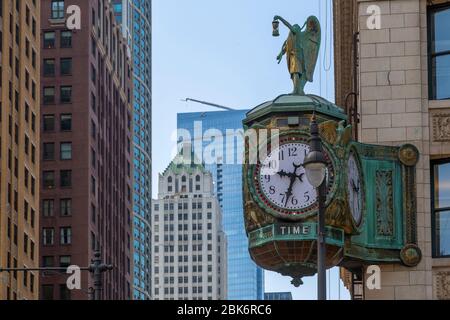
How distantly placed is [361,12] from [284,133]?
3.40 meters

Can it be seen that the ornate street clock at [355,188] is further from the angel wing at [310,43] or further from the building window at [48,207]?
the building window at [48,207]

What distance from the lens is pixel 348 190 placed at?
2523 cm

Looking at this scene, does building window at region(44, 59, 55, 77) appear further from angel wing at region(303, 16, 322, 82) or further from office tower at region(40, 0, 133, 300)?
angel wing at region(303, 16, 322, 82)

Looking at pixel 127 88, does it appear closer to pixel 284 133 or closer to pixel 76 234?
pixel 76 234

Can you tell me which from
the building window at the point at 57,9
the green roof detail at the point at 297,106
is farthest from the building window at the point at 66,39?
the green roof detail at the point at 297,106

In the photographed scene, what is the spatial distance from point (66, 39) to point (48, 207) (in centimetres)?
1987

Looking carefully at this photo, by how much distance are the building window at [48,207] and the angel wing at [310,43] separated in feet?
409

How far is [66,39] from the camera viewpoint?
156 meters

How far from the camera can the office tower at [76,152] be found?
14762 centimetres

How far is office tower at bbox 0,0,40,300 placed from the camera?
350 ft

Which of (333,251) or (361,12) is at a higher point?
(361,12)
